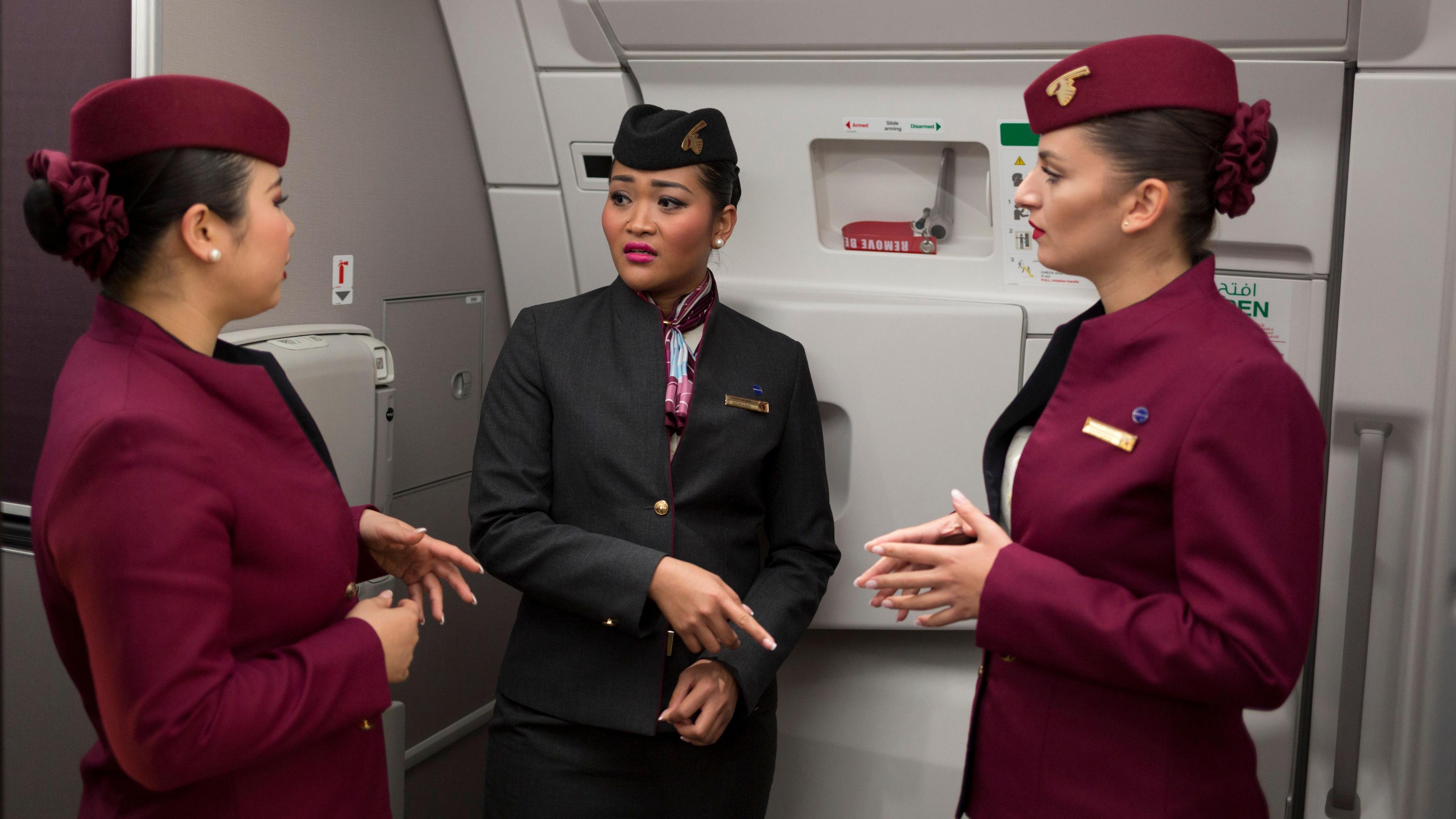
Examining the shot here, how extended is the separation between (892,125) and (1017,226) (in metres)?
0.32

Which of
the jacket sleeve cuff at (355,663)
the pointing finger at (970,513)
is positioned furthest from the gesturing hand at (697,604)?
the jacket sleeve cuff at (355,663)

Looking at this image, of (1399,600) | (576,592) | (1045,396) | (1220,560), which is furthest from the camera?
(1399,600)

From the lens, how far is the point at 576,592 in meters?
1.69

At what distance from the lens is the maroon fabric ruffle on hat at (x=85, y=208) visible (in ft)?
3.54

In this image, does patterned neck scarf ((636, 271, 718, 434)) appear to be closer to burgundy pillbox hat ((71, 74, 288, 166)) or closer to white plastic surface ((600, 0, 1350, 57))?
white plastic surface ((600, 0, 1350, 57))

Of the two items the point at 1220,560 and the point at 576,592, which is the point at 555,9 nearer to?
the point at 576,592

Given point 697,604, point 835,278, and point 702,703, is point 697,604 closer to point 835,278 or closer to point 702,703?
point 702,703

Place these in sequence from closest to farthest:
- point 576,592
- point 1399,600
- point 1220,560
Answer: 1. point 1220,560
2. point 576,592
3. point 1399,600

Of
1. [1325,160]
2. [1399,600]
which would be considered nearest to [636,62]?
[1325,160]

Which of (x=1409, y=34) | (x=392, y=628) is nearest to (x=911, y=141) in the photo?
(x=1409, y=34)

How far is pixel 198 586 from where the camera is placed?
1.05m

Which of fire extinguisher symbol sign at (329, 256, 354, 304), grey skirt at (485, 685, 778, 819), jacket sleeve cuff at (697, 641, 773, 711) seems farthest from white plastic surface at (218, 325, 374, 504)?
jacket sleeve cuff at (697, 641, 773, 711)

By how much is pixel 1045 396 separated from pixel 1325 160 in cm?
83

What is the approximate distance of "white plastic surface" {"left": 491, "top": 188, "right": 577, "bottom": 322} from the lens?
8.07ft
